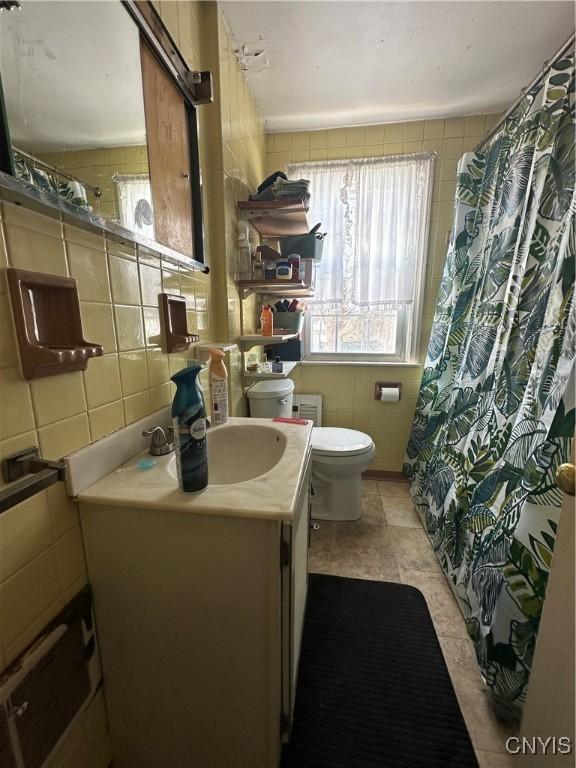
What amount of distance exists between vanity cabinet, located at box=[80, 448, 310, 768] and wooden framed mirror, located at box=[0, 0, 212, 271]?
645 millimetres

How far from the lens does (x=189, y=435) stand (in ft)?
2.17

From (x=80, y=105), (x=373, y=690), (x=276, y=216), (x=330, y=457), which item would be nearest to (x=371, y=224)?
(x=276, y=216)

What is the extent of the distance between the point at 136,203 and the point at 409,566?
1.80 meters

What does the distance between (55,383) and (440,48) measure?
1998 mm

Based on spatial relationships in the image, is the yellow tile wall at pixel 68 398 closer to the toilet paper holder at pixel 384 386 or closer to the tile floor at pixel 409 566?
the tile floor at pixel 409 566

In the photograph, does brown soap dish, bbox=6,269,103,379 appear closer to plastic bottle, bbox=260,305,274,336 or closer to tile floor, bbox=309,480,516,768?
plastic bottle, bbox=260,305,274,336

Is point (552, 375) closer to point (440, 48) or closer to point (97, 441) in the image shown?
point (97, 441)

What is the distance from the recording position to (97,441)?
70cm

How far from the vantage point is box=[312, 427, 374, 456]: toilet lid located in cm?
162

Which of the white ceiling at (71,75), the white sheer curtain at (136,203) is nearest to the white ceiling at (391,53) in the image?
the white ceiling at (71,75)

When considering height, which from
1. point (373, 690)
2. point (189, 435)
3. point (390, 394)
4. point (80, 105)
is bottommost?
point (373, 690)

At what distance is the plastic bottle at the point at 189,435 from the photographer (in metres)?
0.66

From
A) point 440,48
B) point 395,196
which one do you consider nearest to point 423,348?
point 395,196

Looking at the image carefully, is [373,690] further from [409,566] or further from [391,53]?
[391,53]
